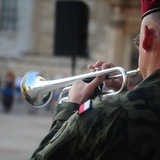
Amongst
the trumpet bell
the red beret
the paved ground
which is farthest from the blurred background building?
the red beret

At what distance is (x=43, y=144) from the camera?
6.41 ft

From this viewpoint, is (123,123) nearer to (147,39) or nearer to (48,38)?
(147,39)

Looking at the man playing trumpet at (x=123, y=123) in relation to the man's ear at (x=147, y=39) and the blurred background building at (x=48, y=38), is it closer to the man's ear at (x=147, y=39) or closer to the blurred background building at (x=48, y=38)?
the man's ear at (x=147, y=39)

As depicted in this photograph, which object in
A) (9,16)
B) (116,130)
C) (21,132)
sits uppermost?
(9,16)

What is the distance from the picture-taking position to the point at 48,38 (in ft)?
85.6

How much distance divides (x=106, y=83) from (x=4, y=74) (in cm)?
2391

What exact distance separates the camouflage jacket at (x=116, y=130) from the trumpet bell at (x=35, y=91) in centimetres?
107

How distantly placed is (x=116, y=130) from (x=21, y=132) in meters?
11.4

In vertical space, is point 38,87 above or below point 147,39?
below

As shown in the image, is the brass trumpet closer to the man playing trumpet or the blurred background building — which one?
the man playing trumpet

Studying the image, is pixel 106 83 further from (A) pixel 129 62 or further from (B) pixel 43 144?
(A) pixel 129 62

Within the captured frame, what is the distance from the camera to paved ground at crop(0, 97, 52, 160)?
9953mm

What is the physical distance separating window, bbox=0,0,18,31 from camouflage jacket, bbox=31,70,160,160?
84.3 ft

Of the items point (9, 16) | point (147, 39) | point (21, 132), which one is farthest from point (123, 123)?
point (9, 16)
